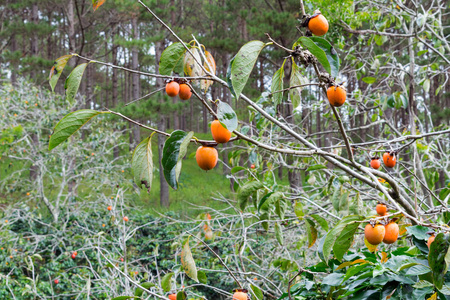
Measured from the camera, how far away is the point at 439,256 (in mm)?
757

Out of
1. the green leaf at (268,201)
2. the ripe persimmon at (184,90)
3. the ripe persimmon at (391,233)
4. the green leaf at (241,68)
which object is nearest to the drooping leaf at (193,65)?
the ripe persimmon at (184,90)

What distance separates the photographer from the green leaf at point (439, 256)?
748 mm

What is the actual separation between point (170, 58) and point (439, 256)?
827mm

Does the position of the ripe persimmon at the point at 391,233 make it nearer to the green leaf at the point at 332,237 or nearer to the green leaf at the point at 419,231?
the green leaf at the point at 419,231

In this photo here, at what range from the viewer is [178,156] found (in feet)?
2.26

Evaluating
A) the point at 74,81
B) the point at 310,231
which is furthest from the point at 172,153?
the point at 310,231

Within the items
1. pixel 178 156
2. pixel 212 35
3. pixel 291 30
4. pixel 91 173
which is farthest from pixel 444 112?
pixel 178 156

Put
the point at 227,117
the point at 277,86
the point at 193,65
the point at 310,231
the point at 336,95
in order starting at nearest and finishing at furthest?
the point at 227,117
the point at 336,95
the point at 277,86
the point at 193,65
the point at 310,231

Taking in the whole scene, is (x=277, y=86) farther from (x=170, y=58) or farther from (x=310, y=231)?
(x=310, y=231)

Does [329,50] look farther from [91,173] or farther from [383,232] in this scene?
[91,173]

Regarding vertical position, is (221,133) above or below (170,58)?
below

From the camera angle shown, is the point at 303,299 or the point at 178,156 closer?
the point at 178,156

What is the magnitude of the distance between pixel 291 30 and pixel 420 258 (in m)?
7.82

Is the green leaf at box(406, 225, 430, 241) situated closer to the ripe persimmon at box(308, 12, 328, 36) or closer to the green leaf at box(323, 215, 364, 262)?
the green leaf at box(323, 215, 364, 262)
